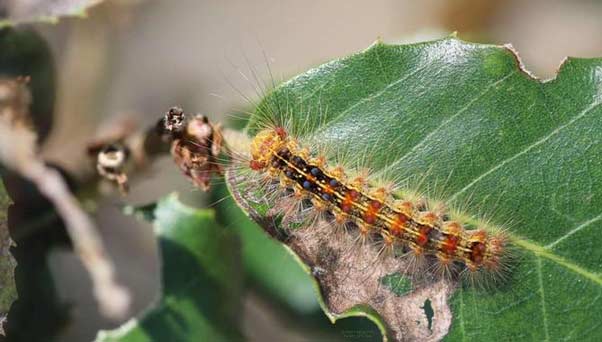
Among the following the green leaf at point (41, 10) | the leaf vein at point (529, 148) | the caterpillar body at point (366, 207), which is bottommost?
the caterpillar body at point (366, 207)

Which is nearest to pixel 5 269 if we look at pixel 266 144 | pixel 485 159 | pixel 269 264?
pixel 266 144

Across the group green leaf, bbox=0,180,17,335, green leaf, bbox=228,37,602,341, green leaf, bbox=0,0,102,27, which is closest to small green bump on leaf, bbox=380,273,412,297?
green leaf, bbox=228,37,602,341

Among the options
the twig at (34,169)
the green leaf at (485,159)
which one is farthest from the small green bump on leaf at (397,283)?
the twig at (34,169)

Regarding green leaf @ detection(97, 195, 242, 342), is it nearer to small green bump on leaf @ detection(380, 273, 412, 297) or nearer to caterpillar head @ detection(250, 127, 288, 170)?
caterpillar head @ detection(250, 127, 288, 170)

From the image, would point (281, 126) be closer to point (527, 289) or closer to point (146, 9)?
point (527, 289)

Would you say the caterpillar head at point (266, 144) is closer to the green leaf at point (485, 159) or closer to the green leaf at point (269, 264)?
the green leaf at point (485, 159)

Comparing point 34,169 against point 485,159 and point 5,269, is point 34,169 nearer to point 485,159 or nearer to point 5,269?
point 5,269

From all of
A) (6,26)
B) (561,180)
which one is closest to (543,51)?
(561,180)
